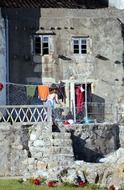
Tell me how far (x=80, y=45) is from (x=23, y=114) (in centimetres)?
1043

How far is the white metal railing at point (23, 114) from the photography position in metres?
28.5

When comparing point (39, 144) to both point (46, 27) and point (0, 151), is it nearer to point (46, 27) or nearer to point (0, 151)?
point (0, 151)

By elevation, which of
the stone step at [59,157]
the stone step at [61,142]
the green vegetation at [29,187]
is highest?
the stone step at [61,142]

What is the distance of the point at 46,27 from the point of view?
3928 cm

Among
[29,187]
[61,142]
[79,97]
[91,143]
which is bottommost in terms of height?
[29,187]

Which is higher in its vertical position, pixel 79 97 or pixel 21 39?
pixel 21 39

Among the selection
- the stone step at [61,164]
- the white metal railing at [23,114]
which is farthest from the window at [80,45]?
the stone step at [61,164]

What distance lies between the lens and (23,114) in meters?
30.2

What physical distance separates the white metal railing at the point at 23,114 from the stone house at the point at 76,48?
28.3 ft

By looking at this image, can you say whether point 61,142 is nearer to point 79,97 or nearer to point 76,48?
point 79,97

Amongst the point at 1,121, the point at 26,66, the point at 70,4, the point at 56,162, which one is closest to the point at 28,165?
the point at 56,162

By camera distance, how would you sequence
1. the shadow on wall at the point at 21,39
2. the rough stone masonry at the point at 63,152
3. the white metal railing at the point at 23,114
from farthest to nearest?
the shadow on wall at the point at 21,39
the white metal railing at the point at 23,114
the rough stone masonry at the point at 63,152

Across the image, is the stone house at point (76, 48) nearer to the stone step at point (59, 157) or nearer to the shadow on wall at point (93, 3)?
the shadow on wall at point (93, 3)

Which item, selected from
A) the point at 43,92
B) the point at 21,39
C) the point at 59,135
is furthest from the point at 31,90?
the point at 59,135
